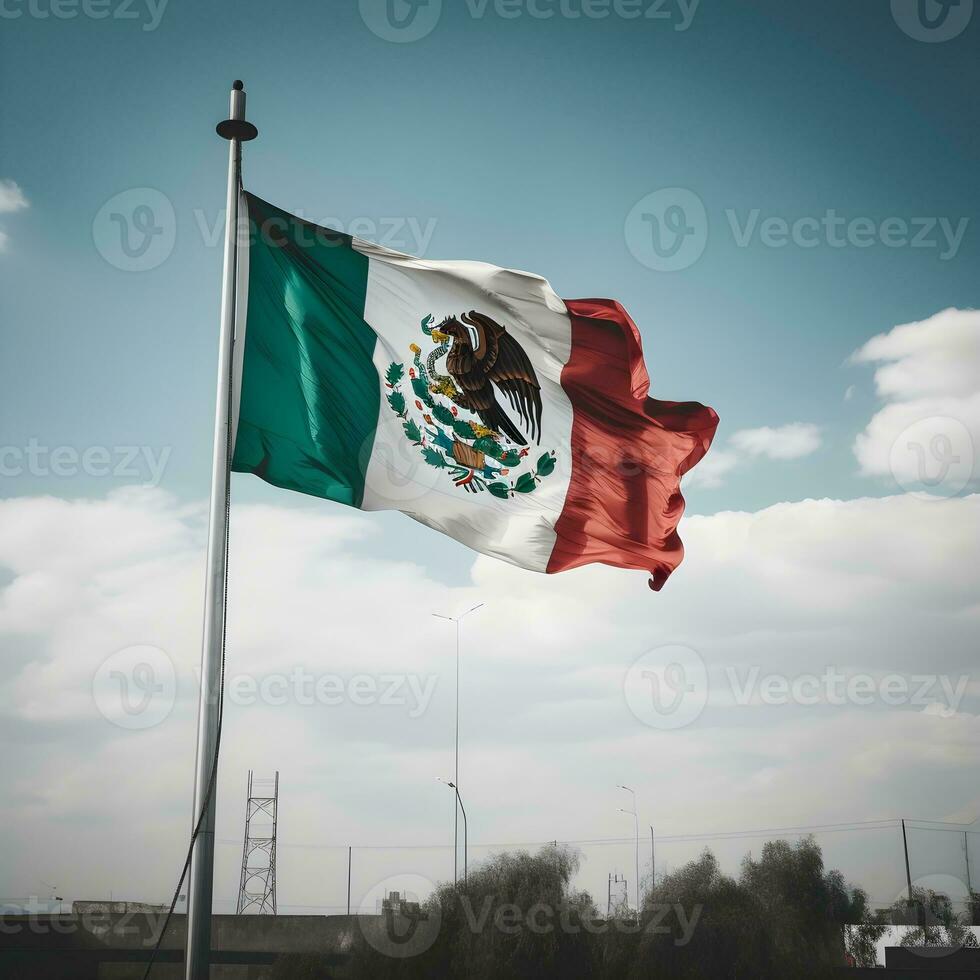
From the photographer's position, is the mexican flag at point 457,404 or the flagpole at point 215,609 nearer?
the flagpole at point 215,609

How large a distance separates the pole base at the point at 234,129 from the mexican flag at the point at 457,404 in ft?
1.95

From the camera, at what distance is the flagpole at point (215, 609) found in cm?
701

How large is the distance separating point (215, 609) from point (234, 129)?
407 cm

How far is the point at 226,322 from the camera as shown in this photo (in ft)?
28.0

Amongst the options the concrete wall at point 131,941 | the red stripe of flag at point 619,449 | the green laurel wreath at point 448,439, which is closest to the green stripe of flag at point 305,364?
the green laurel wreath at point 448,439

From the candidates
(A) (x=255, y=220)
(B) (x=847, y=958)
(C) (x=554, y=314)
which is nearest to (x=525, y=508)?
(C) (x=554, y=314)

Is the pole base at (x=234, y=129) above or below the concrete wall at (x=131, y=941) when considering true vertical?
above

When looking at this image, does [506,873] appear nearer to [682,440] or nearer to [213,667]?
[682,440]

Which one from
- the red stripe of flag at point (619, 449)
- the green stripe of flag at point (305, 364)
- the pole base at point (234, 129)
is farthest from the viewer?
the red stripe of flag at point (619, 449)

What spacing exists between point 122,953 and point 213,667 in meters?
28.5

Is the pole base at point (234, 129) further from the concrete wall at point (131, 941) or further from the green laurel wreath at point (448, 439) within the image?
the concrete wall at point (131, 941)

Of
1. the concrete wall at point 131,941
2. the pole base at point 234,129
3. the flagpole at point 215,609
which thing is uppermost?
the pole base at point 234,129

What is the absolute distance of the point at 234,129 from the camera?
8.91 meters

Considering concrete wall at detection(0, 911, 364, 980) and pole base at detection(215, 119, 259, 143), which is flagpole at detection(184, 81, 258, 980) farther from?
concrete wall at detection(0, 911, 364, 980)
